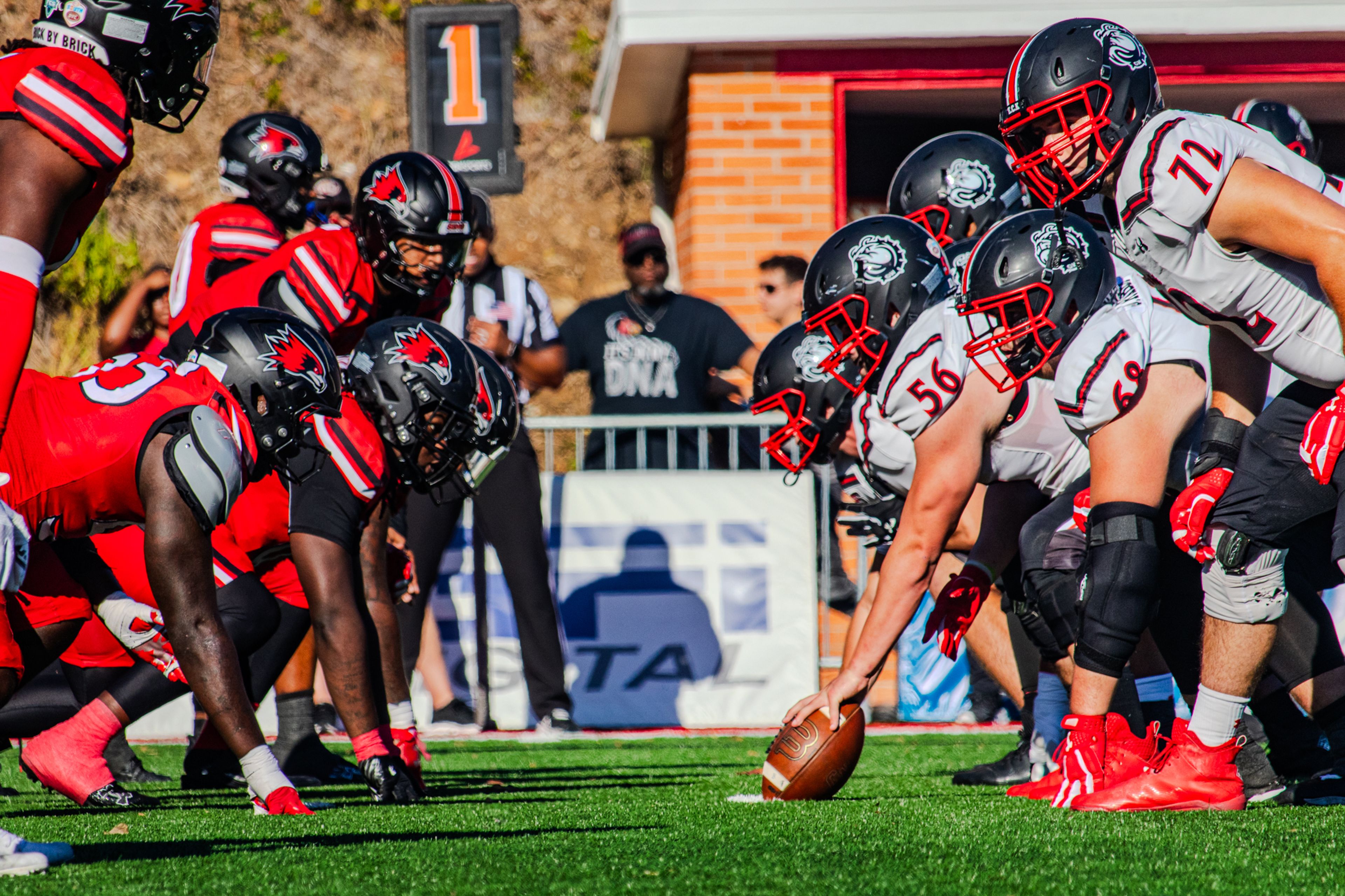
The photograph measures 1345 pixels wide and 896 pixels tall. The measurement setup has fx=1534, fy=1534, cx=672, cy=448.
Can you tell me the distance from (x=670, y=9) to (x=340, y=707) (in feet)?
18.1

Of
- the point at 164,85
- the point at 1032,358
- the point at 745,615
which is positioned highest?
the point at 164,85

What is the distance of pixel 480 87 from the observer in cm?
814

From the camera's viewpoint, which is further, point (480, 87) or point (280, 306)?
point (480, 87)

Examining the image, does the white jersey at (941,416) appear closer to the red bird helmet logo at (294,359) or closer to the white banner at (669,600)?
the red bird helmet logo at (294,359)

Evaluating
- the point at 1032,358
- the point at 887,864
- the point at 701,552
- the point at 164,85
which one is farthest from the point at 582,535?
the point at 887,864

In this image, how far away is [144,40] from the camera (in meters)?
3.39

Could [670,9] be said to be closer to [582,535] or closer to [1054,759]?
[582,535]

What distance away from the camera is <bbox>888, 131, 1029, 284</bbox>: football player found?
215 inches

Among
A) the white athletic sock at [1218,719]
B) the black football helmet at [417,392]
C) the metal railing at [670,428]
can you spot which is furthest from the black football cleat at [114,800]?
the metal railing at [670,428]

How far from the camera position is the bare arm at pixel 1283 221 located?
3213 millimetres

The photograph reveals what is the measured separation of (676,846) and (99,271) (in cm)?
958

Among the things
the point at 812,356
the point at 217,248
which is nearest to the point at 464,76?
the point at 217,248

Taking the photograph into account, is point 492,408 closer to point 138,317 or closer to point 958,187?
point 958,187

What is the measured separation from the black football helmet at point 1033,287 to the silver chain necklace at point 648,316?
383cm
